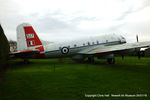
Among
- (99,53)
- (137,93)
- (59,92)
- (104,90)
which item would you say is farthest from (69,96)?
(99,53)

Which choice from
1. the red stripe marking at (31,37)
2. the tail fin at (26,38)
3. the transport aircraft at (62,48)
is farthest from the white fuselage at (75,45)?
the tail fin at (26,38)

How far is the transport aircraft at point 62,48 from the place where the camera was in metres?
15.7

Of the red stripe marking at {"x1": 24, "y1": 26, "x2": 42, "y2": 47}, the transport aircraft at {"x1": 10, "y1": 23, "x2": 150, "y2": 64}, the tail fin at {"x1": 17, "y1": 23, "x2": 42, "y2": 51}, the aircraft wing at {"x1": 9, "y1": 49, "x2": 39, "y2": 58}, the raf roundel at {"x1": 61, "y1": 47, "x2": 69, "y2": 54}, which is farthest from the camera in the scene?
the raf roundel at {"x1": 61, "y1": 47, "x2": 69, "y2": 54}

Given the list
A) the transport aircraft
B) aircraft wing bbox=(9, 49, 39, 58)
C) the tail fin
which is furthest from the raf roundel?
aircraft wing bbox=(9, 49, 39, 58)

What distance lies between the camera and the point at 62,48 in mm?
17125

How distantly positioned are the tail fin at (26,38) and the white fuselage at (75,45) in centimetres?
171

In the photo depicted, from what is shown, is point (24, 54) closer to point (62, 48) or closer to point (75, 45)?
point (62, 48)

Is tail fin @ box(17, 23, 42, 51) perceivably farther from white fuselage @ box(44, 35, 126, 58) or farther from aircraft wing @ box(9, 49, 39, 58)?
white fuselage @ box(44, 35, 126, 58)

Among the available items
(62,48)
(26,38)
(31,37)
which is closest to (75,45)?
(62,48)

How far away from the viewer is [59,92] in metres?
5.69

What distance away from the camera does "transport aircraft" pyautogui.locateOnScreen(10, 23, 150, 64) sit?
15.7m

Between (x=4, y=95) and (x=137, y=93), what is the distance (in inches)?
239

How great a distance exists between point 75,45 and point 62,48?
2.07m

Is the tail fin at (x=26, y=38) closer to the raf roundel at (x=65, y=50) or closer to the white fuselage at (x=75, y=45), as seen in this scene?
the white fuselage at (x=75, y=45)
